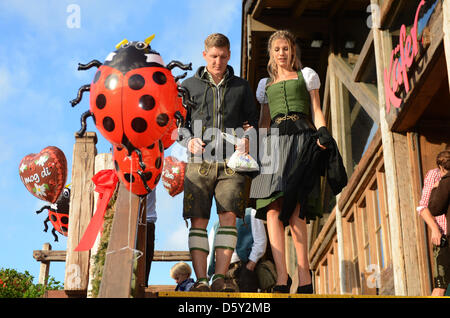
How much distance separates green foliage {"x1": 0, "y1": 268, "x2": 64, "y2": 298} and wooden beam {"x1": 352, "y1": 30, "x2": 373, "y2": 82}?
189 inches

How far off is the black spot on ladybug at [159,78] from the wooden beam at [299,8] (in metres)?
6.60

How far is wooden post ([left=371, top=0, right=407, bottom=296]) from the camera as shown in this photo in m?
7.04

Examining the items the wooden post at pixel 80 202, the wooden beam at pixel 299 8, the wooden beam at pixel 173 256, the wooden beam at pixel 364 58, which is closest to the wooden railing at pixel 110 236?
the wooden post at pixel 80 202

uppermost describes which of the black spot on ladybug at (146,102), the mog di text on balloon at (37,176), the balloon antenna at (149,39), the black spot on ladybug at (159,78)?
the mog di text on balloon at (37,176)

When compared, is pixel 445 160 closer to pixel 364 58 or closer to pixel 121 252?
pixel 121 252

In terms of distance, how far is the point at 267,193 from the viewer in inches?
207

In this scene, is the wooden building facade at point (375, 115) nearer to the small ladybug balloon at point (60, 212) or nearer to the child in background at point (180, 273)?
the child in background at point (180, 273)

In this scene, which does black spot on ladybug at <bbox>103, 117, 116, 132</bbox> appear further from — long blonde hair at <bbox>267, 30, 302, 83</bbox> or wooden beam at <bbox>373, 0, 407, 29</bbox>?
wooden beam at <bbox>373, 0, 407, 29</bbox>

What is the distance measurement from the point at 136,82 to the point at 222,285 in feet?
5.51

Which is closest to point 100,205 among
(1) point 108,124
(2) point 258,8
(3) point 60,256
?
(1) point 108,124

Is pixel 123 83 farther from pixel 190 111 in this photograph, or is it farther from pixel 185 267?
pixel 185 267

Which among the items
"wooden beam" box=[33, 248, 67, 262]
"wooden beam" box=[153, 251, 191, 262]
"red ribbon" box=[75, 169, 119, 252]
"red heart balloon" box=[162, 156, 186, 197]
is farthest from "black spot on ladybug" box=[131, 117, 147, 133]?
"wooden beam" box=[33, 248, 67, 262]

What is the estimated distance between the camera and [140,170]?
4156 mm

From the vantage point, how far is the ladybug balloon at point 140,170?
13.5 feet
